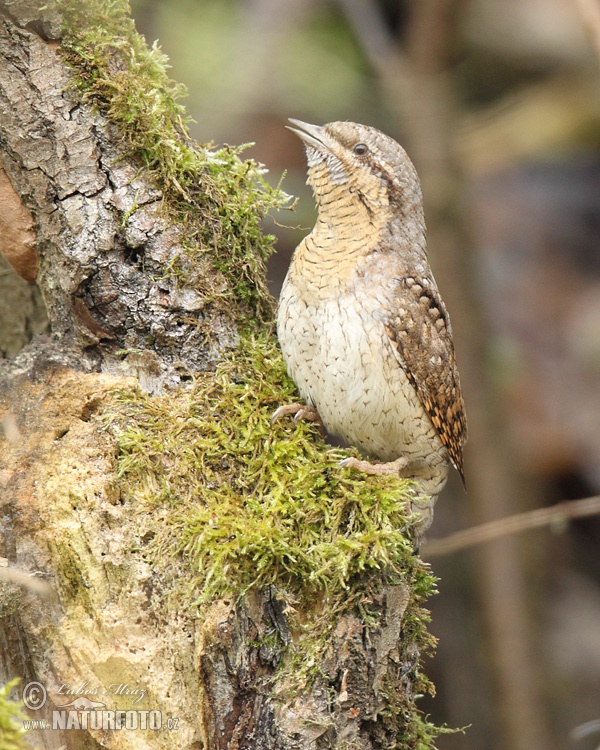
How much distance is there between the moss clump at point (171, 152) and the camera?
2.69 m

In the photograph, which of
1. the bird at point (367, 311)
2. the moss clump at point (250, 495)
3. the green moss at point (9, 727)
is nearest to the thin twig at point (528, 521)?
the bird at point (367, 311)

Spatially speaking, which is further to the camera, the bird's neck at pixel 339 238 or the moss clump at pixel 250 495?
the bird's neck at pixel 339 238

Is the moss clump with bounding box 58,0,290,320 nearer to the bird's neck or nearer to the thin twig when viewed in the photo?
the bird's neck

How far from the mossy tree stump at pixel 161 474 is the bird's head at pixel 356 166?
27 cm

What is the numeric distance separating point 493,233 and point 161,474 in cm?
622

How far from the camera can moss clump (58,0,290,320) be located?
269cm

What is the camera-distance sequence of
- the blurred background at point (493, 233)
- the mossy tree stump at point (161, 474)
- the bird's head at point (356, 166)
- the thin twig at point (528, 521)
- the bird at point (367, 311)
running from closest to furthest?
1. the mossy tree stump at point (161, 474)
2. the bird at point (367, 311)
3. the bird's head at point (356, 166)
4. the thin twig at point (528, 521)
5. the blurred background at point (493, 233)

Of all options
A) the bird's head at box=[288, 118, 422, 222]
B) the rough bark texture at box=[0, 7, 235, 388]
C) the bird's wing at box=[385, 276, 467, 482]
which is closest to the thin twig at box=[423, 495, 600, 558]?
the bird's wing at box=[385, 276, 467, 482]

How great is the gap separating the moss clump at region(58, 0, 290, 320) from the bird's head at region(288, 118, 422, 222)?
21 centimetres

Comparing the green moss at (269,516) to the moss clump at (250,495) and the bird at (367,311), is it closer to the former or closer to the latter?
the moss clump at (250,495)

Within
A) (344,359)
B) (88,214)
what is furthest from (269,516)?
(88,214)

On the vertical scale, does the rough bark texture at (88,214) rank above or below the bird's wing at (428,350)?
above
